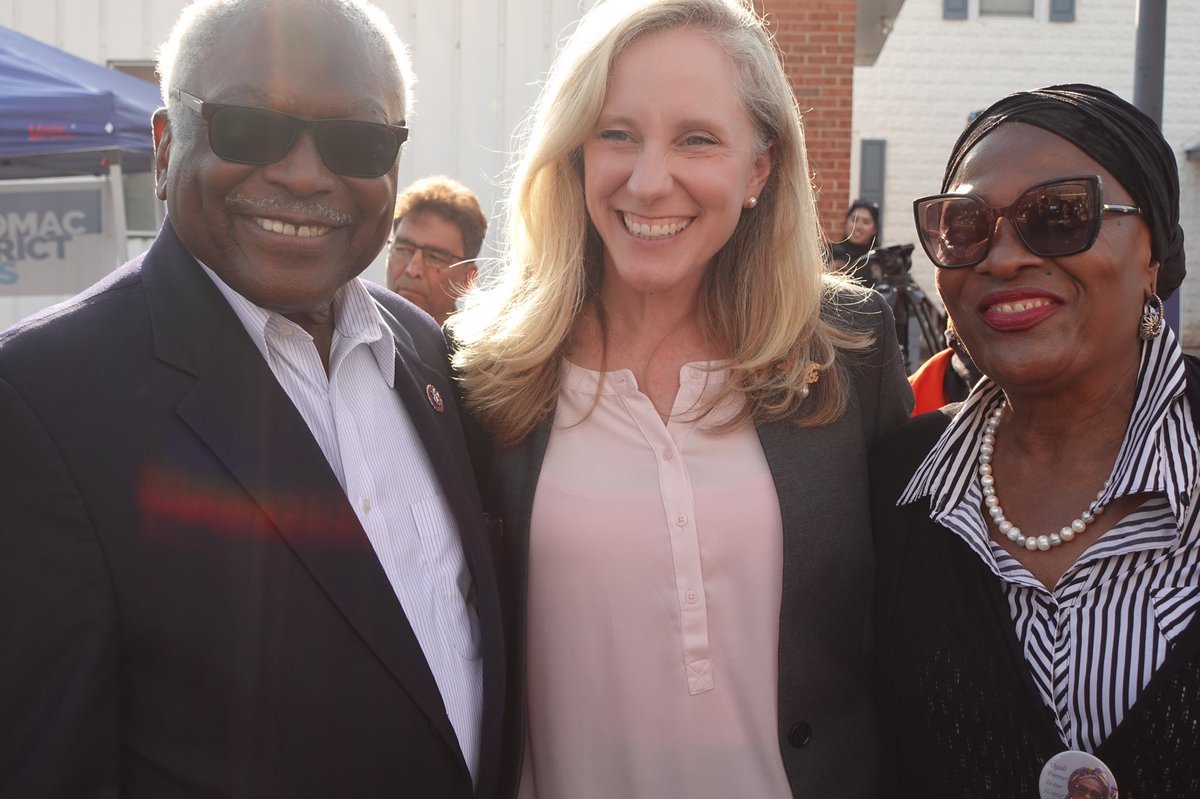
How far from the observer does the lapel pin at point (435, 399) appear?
246cm

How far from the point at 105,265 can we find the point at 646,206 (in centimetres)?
500

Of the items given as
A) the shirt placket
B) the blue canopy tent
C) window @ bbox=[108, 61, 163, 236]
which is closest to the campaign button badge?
the shirt placket

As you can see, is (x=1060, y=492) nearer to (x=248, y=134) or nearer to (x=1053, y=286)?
(x=1053, y=286)

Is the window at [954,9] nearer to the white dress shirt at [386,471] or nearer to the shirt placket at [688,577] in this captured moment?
the shirt placket at [688,577]

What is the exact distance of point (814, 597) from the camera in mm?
2387

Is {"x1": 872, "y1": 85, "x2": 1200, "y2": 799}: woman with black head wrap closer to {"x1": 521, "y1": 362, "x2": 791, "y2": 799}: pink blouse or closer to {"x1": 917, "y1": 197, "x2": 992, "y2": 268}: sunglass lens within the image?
{"x1": 917, "y1": 197, "x2": 992, "y2": 268}: sunglass lens

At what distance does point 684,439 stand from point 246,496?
1.09 metres

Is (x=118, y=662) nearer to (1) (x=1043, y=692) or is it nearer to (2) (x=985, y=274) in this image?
(1) (x=1043, y=692)

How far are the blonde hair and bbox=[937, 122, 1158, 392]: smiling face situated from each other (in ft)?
1.96

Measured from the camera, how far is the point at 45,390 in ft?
5.18

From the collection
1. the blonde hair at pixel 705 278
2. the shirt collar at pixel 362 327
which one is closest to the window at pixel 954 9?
the blonde hair at pixel 705 278

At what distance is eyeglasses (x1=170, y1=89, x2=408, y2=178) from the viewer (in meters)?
1.87

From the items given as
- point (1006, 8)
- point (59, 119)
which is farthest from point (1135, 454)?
point (1006, 8)

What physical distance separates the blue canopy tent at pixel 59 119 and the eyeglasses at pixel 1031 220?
4810 millimetres
